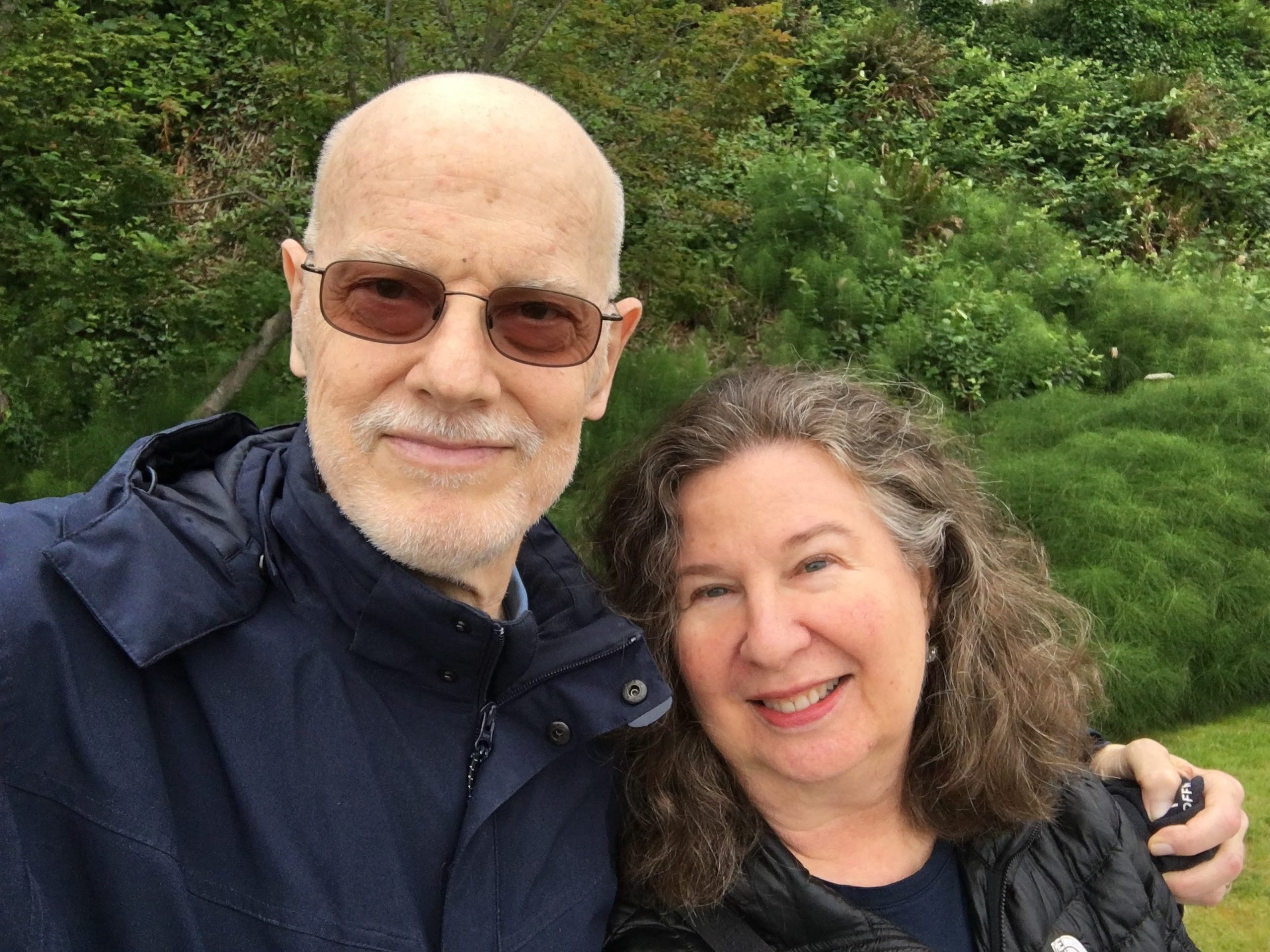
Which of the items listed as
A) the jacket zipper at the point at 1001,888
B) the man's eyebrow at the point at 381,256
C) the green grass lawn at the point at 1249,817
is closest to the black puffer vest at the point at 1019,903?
the jacket zipper at the point at 1001,888

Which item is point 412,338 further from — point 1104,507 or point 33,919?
point 1104,507

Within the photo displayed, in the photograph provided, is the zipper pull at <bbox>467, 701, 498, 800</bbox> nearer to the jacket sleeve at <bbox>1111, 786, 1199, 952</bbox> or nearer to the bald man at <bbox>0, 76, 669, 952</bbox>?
the bald man at <bbox>0, 76, 669, 952</bbox>

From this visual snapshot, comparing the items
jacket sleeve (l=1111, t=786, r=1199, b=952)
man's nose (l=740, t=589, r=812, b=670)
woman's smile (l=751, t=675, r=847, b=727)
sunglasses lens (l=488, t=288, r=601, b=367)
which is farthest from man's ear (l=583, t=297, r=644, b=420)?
jacket sleeve (l=1111, t=786, r=1199, b=952)

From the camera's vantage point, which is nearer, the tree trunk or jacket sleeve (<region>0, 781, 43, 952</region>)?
jacket sleeve (<region>0, 781, 43, 952</region>)

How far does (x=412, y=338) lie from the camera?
1.59m

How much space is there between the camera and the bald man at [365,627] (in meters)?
1.29

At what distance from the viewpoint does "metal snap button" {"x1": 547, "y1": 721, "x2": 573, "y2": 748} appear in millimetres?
1676

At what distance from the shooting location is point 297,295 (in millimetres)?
1809

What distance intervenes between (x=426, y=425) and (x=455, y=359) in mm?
113

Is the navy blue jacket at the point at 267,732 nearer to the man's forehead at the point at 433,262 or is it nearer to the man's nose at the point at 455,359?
the man's nose at the point at 455,359

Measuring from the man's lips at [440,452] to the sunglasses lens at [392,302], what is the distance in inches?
6.1

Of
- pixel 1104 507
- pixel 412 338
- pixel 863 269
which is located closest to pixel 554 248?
pixel 412 338

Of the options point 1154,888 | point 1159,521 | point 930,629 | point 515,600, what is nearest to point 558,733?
point 515,600

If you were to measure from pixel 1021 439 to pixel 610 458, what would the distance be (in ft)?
16.1
